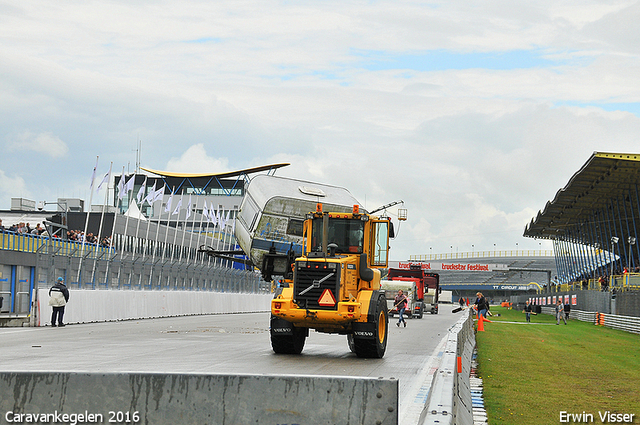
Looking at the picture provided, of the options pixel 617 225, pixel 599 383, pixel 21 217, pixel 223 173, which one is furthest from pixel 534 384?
pixel 223 173

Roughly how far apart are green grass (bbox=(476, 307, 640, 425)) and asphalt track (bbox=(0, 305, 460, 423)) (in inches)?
46.8

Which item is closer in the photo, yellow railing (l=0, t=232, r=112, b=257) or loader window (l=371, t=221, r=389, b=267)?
loader window (l=371, t=221, r=389, b=267)

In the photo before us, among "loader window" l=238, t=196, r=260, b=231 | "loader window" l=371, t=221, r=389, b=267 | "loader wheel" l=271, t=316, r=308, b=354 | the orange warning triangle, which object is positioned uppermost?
"loader window" l=238, t=196, r=260, b=231

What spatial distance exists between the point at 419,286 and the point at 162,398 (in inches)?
1940

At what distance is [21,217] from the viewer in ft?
178

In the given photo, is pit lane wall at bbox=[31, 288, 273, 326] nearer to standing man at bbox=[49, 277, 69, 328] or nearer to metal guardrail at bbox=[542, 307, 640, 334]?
standing man at bbox=[49, 277, 69, 328]

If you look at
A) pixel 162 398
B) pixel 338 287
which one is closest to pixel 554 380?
pixel 338 287

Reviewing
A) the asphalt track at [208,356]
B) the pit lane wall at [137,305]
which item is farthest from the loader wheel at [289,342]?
the pit lane wall at [137,305]

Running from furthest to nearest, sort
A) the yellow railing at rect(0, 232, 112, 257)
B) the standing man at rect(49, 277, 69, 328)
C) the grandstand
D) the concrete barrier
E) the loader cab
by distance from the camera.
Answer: the grandstand < the yellow railing at rect(0, 232, 112, 257) < the standing man at rect(49, 277, 69, 328) < the loader cab < the concrete barrier

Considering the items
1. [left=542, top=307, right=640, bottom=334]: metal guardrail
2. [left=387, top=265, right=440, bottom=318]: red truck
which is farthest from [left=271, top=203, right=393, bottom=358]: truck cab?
[left=387, top=265, right=440, bottom=318]: red truck

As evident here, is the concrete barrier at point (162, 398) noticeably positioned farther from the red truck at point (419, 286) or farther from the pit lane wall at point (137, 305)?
the red truck at point (419, 286)

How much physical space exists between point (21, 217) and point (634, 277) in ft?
135

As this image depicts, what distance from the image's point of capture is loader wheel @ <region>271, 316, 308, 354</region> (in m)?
15.6

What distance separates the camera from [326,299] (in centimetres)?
1473
